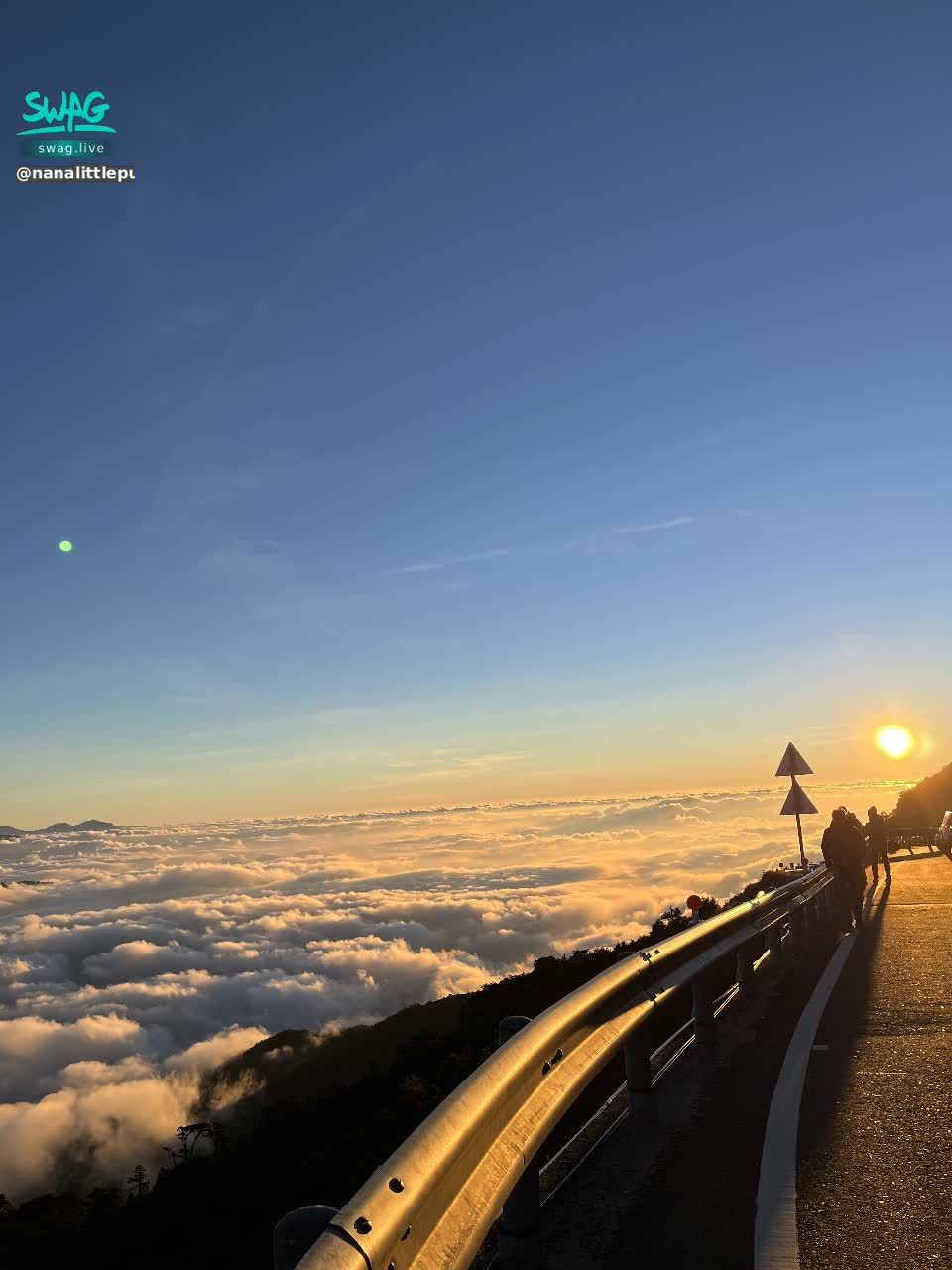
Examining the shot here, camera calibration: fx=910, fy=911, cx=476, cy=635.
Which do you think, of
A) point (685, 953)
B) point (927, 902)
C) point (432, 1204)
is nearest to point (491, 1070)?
point (432, 1204)

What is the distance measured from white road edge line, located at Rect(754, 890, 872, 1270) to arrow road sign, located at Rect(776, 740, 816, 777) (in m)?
12.9

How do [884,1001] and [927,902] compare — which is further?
[927,902]

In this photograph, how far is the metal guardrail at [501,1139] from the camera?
206 centimetres

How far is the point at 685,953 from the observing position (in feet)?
20.2

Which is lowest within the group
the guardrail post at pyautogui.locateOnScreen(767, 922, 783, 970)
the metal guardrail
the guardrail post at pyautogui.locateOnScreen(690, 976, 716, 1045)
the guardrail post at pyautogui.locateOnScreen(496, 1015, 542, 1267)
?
the guardrail post at pyautogui.locateOnScreen(767, 922, 783, 970)

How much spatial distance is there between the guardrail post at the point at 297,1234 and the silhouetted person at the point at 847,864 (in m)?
14.6

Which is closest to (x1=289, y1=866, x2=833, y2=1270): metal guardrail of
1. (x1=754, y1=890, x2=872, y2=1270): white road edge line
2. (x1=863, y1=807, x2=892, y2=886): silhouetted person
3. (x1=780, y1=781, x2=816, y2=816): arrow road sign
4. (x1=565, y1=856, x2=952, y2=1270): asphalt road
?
(x1=565, y1=856, x2=952, y2=1270): asphalt road

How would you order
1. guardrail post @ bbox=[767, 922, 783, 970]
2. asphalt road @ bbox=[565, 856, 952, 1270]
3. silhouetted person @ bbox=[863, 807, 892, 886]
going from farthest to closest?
silhouetted person @ bbox=[863, 807, 892, 886] < guardrail post @ bbox=[767, 922, 783, 970] < asphalt road @ bbox=[565, 856, 952, 1270]

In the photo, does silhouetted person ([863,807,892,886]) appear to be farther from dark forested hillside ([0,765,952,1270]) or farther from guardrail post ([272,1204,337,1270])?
guardrail post ([272,1204,337,1270])

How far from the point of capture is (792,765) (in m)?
20.0

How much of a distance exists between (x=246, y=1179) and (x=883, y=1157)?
1777 cm

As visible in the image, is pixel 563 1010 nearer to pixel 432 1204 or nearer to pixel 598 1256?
pixel 598 1256

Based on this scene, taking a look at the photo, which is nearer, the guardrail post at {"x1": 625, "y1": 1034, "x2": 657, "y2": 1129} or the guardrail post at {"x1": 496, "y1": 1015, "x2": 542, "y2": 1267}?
the guardrail post at {"x1": 496, "y1": 1015, "x2": 542, "y2": 1267}

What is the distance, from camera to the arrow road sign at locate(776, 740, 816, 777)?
19828mm
